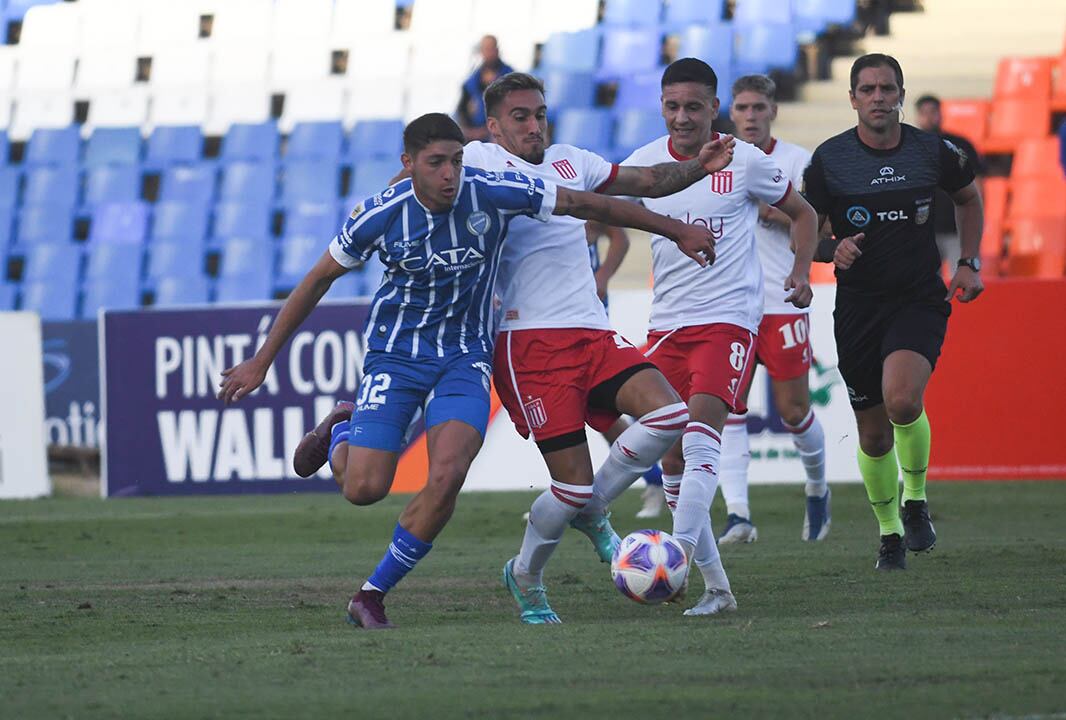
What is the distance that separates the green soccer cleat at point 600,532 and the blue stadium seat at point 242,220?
13441 millimetres

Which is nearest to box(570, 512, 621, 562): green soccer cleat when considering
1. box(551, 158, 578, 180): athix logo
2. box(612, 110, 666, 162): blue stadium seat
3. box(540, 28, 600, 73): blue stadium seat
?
box(551, 158, 578, 180): athix logo

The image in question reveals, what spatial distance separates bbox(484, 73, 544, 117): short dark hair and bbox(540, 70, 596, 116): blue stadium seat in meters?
13.1

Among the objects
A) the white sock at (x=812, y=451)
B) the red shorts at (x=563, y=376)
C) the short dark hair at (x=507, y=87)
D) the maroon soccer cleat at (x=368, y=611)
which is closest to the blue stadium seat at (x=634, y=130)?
the white sock at (x=812, y=451)

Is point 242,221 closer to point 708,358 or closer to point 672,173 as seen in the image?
point 708,358

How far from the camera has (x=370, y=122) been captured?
20859 mm

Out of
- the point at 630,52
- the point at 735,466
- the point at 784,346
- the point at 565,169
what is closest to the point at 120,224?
the point at 630,52

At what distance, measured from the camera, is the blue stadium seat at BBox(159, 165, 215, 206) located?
21.0 m

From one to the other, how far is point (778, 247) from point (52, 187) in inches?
530

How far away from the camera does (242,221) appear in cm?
2053

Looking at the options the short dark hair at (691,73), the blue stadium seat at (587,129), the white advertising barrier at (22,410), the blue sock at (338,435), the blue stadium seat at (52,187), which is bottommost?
the white advertising barrier at (22,410)

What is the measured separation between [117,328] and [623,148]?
6.27 metres

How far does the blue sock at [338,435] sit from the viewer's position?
711 cm

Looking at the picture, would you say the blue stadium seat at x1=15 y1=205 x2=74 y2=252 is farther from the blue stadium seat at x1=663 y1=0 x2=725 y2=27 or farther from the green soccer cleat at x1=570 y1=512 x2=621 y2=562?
the green soccer cleat at x1=570 y1=512 x2=621 y2=562

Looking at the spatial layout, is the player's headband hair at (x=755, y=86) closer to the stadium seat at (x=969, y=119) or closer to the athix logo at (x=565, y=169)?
the athix logo at (x=565, y=169)
